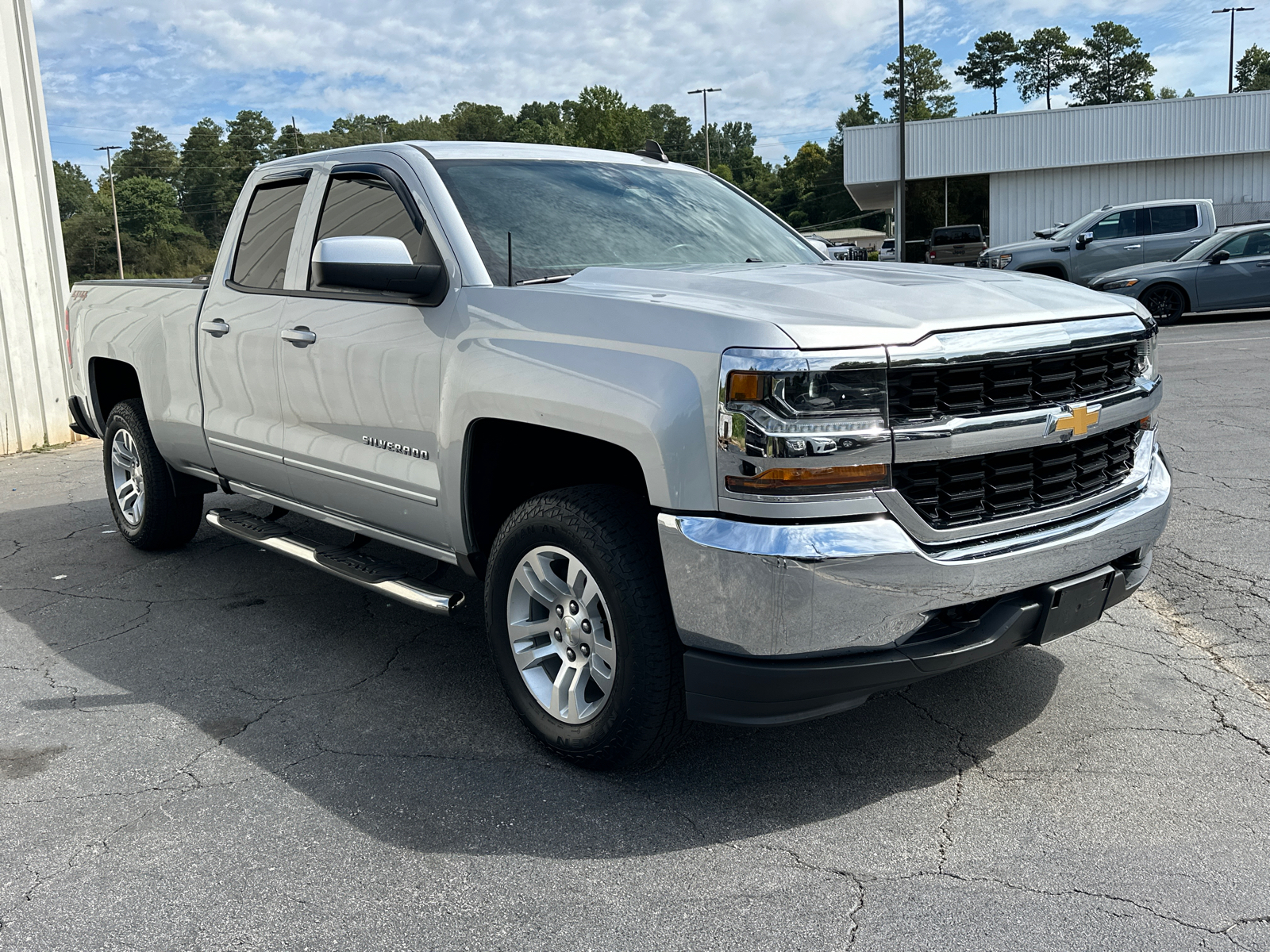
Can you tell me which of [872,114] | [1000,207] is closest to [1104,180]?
[1000,207]

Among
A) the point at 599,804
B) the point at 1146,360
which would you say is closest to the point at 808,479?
the point at 599,804

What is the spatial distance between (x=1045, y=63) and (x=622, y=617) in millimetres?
130657

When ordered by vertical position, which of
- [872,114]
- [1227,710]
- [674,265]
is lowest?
[1227,710]

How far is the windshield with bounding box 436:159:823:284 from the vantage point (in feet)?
12.7

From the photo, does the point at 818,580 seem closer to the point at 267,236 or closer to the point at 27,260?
the point at 267,236

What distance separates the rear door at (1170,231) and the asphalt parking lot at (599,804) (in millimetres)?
15744

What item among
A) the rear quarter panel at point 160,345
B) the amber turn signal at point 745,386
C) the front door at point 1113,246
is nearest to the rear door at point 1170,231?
the front door at point 1113,246

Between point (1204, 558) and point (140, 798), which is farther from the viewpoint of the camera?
point (1204, 558)

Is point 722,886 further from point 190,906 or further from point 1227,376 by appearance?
point 1227,376

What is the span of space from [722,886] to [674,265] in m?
2.20

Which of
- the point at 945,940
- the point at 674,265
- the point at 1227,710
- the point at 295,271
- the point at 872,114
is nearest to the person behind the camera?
the point at 945,940

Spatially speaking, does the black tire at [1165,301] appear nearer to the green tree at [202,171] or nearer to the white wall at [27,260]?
the white wall at [27,260]

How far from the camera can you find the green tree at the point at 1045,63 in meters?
117

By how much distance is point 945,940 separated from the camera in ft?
8.21
